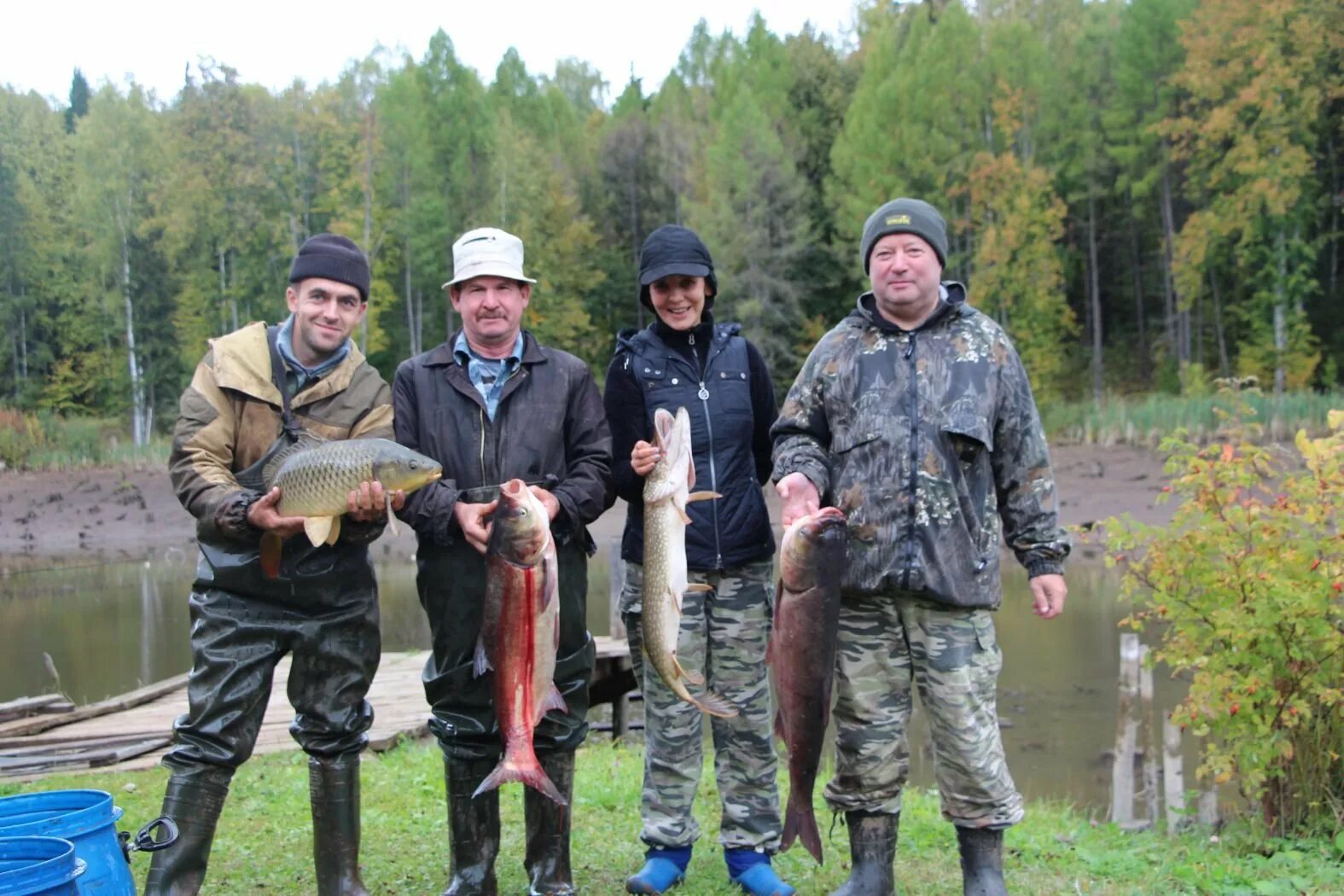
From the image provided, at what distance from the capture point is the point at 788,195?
125 feet

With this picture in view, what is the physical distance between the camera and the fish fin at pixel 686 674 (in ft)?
15.6

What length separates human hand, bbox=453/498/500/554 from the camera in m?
4.54

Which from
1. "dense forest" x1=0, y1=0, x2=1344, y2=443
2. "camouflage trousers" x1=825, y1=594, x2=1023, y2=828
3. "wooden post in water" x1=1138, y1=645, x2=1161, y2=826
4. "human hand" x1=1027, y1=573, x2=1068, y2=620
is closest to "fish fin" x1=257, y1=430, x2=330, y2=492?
"camouflage trousers" x1=825, y1=594, x2=1023, y2=828

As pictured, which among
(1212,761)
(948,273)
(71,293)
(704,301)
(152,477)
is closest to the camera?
(704,301)

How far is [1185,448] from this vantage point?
7.57 meters

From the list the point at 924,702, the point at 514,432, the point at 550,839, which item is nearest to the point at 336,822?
the point at 550,839

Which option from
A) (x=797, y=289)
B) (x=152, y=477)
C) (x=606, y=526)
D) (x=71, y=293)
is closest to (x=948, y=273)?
(x=797, y=289)

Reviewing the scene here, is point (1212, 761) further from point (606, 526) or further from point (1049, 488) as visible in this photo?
point (606, 526)

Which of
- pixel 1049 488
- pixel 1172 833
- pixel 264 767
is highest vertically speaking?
pixel 1049 488

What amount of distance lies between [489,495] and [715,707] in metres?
1.19

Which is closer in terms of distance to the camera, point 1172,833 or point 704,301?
point 704,301

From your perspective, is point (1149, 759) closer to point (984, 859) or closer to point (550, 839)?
point (984, 859)

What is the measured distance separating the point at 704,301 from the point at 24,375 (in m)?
42.2

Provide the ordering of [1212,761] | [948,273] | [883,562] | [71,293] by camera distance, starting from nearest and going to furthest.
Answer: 1. [883,562]
2. [1212,761]
3. [948,273]
4. [71,293]
